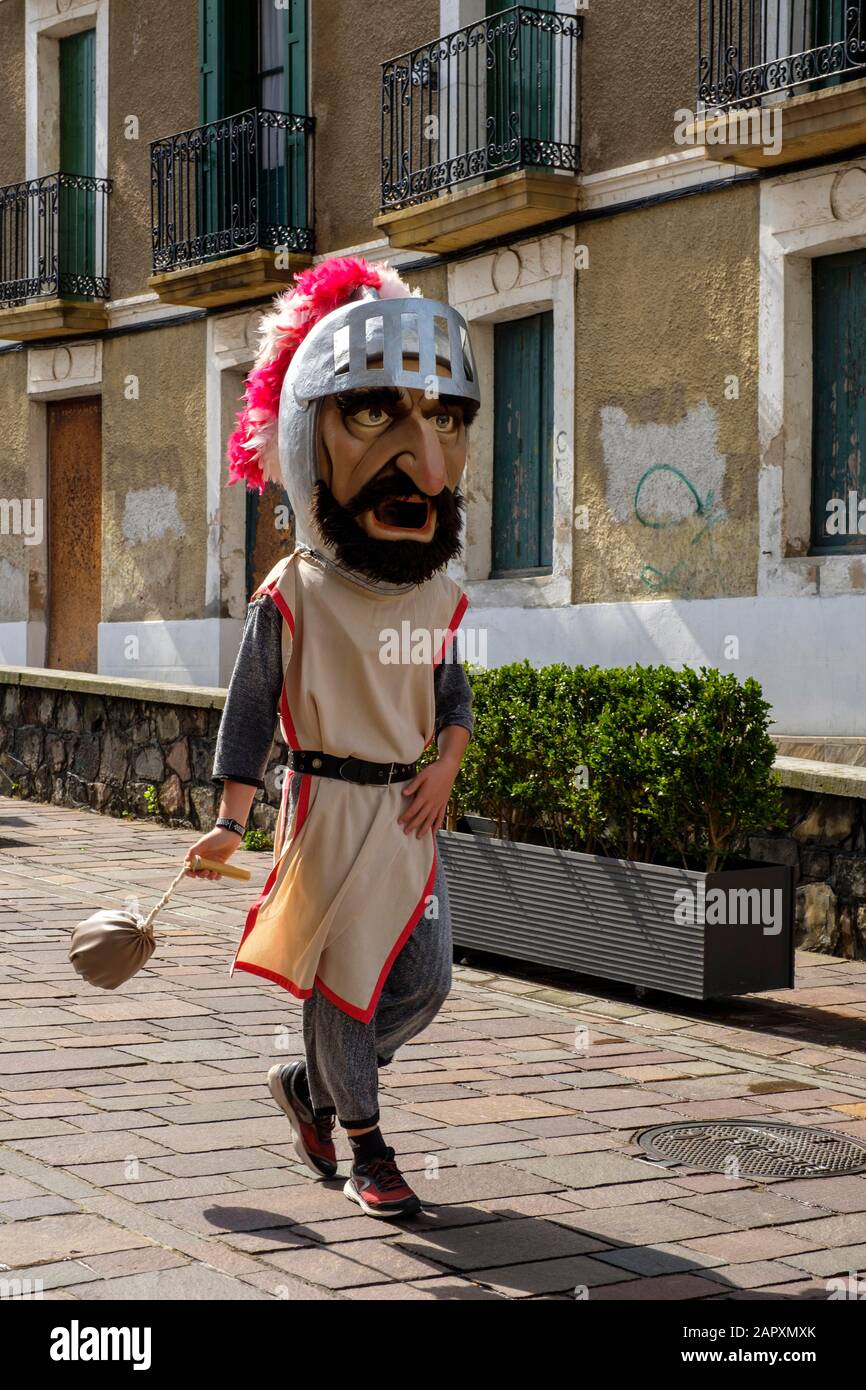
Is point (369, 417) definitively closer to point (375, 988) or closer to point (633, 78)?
point (375, 988)

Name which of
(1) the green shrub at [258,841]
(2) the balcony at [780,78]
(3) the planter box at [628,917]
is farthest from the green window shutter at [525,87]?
(3) the planter box at [628,917]

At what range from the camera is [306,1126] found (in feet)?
14.9

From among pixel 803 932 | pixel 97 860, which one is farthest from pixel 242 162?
pixel 803 932

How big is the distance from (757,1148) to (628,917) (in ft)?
7.00

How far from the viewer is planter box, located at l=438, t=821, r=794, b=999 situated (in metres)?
6.87

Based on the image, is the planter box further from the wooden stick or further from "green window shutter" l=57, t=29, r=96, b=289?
"green window shutter" l=57, t=29, r=96, b=289

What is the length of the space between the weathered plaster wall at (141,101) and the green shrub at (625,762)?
37.0ft

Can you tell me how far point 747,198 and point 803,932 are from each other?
5.76m

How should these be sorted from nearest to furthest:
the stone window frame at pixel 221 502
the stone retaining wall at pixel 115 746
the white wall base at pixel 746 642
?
the white wall base at pixel 746 642
the stone retaining wall at pixel 115 746
the stone window frame at pixel 221 502

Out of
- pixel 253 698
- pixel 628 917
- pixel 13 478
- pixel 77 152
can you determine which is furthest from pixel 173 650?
pixel 253 698

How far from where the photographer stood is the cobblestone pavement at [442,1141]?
3.90 meters

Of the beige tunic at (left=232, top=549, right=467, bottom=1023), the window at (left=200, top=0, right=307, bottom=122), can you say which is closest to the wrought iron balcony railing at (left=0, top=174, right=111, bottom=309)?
the window at (left=200, top=0, right=307, bottom=122)

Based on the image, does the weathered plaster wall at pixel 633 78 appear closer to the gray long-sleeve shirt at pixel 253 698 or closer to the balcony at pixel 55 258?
the balcony at pixel 55 258

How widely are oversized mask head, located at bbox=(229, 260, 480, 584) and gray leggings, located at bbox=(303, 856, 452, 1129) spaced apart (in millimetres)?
810
